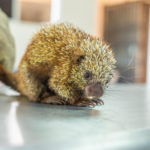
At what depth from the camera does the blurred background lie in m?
4.03

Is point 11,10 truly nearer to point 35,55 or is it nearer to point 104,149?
point 35,55

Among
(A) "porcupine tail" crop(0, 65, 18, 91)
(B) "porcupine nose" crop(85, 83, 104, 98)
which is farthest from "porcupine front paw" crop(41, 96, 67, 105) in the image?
(A) "porcupine tail" crop(0, 65, 18, 91)

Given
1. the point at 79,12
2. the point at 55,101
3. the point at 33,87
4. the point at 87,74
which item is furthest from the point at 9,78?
the point at 79,12

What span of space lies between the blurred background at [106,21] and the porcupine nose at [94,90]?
2.64 metres

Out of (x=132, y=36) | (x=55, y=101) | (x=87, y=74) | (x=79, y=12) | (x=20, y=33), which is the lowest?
(x=55, y=101)

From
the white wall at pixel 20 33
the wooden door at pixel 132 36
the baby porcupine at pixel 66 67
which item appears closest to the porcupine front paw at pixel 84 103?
the baby porcupine at pixel 66 67

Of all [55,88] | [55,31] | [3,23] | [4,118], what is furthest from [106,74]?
[3,23]

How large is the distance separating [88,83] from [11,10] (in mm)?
3400

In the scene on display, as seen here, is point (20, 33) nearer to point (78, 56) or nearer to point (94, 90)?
point (78, 56)

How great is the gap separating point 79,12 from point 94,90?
3.51 m

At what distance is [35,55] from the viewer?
3.53 feet

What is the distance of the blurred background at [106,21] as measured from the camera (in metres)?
4.03

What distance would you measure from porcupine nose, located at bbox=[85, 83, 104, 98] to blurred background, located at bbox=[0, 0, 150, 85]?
264cm

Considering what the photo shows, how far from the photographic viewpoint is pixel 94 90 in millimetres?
929
